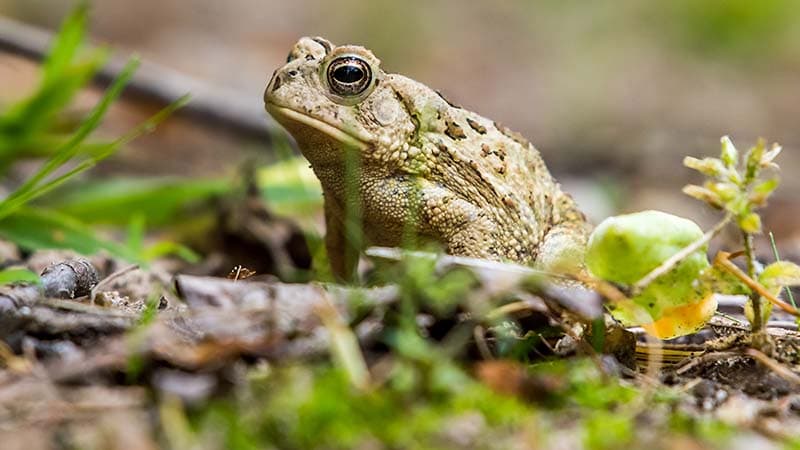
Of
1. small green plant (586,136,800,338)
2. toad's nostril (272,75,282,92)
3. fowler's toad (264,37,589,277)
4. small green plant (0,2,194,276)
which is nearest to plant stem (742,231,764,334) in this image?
small green plant (586,136,800,338)

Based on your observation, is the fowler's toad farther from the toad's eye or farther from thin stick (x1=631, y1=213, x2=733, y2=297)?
thin stick (x1=631, y1=213, x2=733, y2=297)

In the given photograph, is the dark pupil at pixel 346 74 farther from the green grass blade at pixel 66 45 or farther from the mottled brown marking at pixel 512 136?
the green grass blade at pixel 66 45

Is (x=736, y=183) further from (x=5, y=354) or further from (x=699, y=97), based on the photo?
(x=699, y=97)

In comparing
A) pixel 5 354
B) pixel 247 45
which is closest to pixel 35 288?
pixel 5 354

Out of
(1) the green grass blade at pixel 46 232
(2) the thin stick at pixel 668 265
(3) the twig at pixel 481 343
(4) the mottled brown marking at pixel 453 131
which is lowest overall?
(1) the green grass blade at pixel 46 232

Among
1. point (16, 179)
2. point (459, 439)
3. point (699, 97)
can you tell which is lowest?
point (16, 179)

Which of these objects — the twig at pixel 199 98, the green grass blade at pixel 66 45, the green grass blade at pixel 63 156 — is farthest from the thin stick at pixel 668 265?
the twig at pixel 199 98

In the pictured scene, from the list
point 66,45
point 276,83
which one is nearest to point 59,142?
point 66,45
